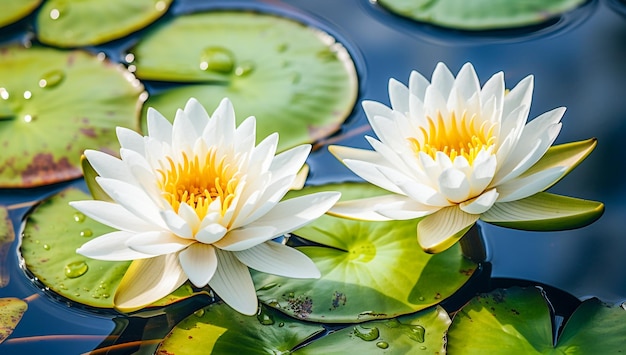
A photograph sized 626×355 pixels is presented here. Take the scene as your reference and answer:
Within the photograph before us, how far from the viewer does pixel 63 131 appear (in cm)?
269

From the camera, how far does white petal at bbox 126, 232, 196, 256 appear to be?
1.83 meters

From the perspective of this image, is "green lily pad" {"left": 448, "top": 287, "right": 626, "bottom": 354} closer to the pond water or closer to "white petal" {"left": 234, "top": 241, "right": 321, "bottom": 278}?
the pond water

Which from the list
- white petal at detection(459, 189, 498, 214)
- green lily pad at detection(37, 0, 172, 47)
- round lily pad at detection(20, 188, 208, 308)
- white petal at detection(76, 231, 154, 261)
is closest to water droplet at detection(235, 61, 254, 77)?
green lily pad at detection(37, 0, 172, 47)

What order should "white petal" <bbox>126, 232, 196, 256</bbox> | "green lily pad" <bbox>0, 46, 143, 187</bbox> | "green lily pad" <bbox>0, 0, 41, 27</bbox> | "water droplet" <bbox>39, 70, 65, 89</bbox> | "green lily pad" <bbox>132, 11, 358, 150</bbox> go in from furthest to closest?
"green lily pad" <bbox>0, 0, 41, 27</bbox> → "water droplet" <bbox>39, 70, 65, 89</bbox> → "green lily pad" <bbox>132, 11, 358, 150</bbox> → "green lily pad" <bbox>0, 46, 143, 187</bbox> → "white petal" <bbox>126, 232, 196, 256</bbox>

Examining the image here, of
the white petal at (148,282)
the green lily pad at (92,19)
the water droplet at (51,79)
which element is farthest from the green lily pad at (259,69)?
the white petal at (148,282)

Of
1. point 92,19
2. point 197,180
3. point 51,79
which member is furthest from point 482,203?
point 92,19

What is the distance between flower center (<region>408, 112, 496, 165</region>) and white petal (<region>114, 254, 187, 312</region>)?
31.6 inches

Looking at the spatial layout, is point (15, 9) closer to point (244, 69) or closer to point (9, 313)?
point (244, 69)

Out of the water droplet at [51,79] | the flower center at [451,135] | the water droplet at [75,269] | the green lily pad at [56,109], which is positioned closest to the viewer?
the flower center at [451,135]

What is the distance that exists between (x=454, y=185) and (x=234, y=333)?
0.76m

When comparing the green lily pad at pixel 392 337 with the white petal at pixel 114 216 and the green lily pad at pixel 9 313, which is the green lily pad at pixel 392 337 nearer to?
the white petal at pixel 114 216

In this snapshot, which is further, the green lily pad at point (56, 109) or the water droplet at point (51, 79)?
the water droplet at point (51, 79)

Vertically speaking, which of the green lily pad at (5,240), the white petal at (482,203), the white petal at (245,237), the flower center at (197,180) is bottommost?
the green lily pad at (5,240)

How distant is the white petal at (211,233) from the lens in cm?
185
